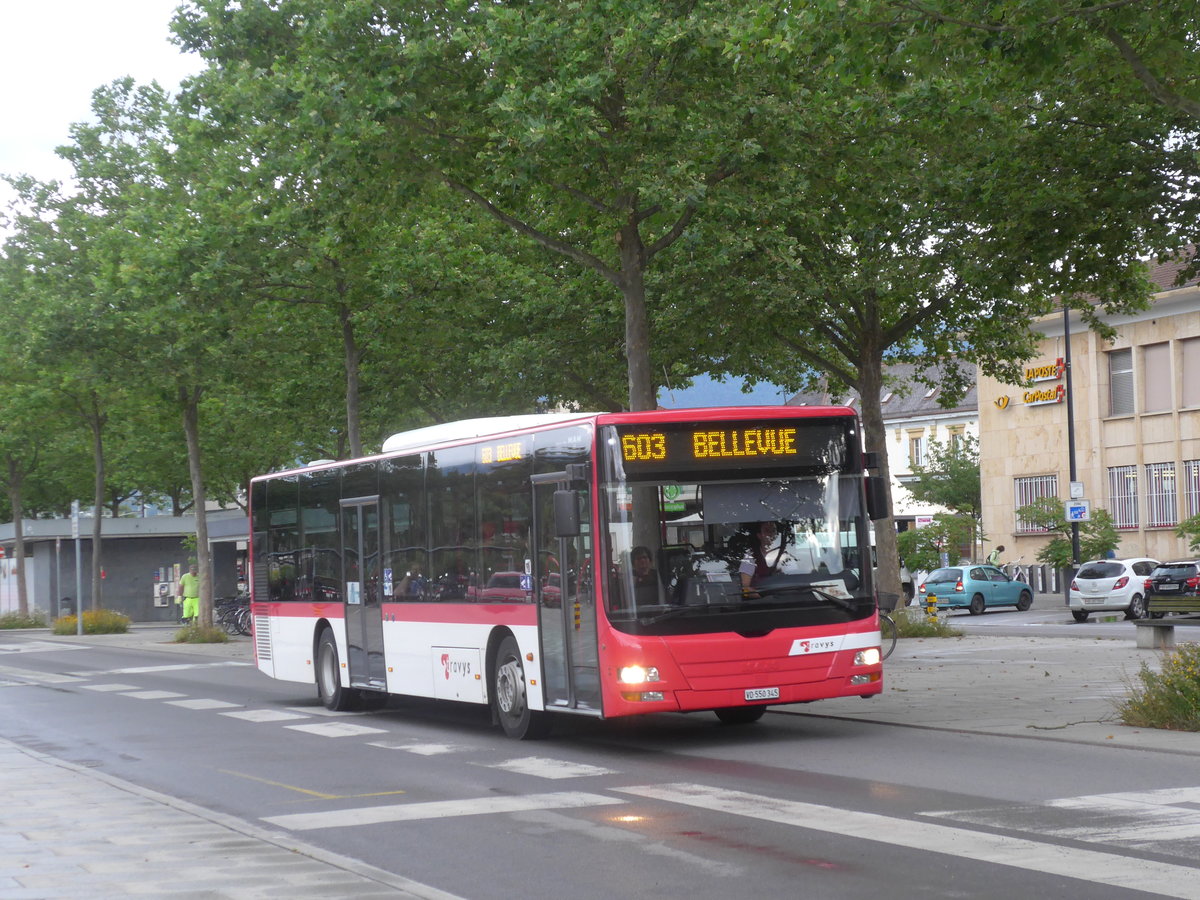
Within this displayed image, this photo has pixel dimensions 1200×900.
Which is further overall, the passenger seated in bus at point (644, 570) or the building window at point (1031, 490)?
the building window at point (1031, 490)

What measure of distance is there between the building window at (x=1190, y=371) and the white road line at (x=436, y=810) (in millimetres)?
46010

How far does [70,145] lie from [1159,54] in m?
33.0

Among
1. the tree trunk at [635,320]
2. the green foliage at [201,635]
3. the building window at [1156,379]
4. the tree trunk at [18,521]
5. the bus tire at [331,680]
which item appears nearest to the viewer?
the bus tire at [331,680]

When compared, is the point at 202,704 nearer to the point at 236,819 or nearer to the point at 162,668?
the point at 162,668

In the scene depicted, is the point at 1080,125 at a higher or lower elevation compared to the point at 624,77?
lower

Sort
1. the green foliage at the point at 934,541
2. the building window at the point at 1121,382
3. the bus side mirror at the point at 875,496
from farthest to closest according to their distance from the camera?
the green foliage at the point at 934,541 → the building window at the point at 1121,382 → the bus side mirror at the point at 875,496

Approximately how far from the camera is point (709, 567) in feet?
45.0

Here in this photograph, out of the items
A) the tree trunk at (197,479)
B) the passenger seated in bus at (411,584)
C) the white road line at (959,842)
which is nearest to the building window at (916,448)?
the tree trunk at (197,479)

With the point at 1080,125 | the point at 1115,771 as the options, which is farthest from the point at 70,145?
the point at 1115,771

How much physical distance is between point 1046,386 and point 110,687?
135 feet

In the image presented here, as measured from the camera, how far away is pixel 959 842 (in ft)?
28.5

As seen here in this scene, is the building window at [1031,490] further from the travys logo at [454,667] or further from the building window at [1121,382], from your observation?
the travys logo at [454,667]

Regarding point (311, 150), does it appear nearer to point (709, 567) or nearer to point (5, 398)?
point (709, 567)

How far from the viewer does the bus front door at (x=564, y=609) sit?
1397 centimetres
